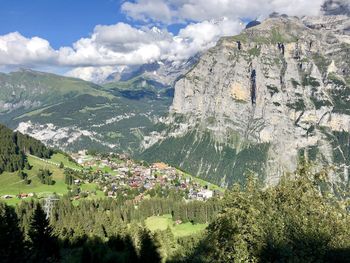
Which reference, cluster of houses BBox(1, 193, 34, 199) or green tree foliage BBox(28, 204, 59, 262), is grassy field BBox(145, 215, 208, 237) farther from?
green tree foliage BBox(28, 204, 59, 262)

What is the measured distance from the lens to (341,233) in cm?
3394

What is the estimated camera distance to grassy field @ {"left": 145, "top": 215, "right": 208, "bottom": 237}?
171750 mm

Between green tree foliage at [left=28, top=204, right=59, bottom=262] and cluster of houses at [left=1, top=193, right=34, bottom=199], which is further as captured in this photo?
cluster of houses at [left=1, top=193, right=34, bottom=199]

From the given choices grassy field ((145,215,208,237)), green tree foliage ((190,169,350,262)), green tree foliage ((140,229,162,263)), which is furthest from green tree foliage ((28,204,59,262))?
grassy field ((145,215,208,237))

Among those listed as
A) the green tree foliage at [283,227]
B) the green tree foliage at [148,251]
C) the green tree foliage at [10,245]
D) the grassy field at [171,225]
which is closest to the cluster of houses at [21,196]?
the grassy field at [171,225]

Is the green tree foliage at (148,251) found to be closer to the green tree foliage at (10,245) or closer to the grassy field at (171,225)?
the green tree foliage at (10,245)

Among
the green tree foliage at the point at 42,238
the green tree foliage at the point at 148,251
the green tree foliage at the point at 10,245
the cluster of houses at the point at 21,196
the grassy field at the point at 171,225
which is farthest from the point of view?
the cluster of houses at the point at 21,196

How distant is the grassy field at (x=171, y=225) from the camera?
172 m

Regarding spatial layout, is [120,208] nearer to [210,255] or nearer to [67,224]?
[67,224]

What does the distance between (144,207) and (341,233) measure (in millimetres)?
160162

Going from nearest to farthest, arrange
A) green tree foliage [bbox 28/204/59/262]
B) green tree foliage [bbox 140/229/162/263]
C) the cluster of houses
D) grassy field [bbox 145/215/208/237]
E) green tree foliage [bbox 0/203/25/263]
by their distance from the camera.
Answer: green tree foliage [bbox 0/203/25/263], green tree foliage [bbox 28/204/59/262], green tree foliage [bbox 140/229/162/263], grassy field [bbox 145/215/208/237], the cluster of houses

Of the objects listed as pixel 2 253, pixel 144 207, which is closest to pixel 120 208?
pixel 144 207

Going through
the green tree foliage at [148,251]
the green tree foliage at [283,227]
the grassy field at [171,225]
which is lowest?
the grassy field at [171,225]

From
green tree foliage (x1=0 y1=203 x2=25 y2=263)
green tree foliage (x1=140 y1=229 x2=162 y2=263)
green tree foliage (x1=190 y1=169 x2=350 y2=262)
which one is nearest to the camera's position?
green tree foliage (x1=190 y1=169 x2=350 y2=262)
